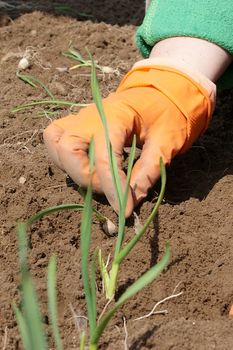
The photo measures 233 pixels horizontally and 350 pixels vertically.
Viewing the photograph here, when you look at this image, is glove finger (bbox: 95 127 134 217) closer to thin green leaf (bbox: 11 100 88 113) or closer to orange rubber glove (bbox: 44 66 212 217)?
orange rubber glove (bbox: 44 66 212 217)

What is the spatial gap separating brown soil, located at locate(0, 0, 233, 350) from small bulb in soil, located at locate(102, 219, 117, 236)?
0.01 meters

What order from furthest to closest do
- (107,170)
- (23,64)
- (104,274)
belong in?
(23,64) < (107,170) < (104,274)

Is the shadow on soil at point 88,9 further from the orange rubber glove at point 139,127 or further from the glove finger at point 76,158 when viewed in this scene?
the glove finger at point 76,158

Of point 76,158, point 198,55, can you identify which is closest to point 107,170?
point 76,158

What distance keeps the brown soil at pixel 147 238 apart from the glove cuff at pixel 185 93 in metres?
0.12

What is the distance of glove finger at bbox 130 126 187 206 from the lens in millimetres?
1439

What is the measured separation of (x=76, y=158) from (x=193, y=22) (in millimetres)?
482

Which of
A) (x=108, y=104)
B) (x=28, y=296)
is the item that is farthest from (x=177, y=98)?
(x=28, y=296)

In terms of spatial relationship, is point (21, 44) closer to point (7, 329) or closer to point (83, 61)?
point (83, 61)

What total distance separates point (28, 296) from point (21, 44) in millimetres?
1536

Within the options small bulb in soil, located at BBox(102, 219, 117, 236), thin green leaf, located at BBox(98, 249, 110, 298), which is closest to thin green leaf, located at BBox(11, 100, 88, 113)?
small bulb in soil, located at BBox(102, 219, 117, 236)

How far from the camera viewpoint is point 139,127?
1.51 meters

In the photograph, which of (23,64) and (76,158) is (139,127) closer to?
(76,158)

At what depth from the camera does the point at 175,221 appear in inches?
57.5
